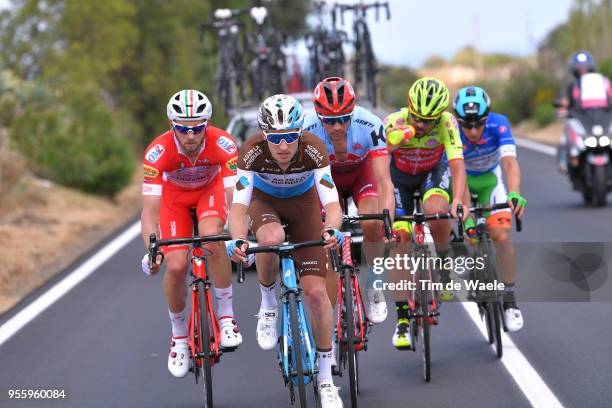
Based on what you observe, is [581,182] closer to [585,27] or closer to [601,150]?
[601,150]

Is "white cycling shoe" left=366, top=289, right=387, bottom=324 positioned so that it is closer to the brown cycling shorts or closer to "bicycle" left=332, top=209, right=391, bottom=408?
"bicycle" left=332, top=209, right=391, bottom=408

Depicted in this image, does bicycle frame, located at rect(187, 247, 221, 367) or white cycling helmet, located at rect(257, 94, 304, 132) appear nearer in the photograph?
white cycling helmet, located at rect(257, 94, 304, 132)

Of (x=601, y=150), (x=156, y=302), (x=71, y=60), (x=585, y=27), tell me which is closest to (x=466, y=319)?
(x=156, y=302)

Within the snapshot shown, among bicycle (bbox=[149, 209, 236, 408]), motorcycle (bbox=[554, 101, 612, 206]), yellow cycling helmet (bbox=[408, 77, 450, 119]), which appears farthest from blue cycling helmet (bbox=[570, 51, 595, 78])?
bicycle (bbox=[149, 209, 236, 408])

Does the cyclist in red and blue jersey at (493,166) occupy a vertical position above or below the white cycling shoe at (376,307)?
above

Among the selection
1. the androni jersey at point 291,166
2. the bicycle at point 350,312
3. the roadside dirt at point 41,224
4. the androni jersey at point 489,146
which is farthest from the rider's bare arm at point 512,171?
the roadside dirt at point 41,224

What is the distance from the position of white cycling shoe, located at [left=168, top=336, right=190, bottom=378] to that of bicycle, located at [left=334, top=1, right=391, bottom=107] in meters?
14.9

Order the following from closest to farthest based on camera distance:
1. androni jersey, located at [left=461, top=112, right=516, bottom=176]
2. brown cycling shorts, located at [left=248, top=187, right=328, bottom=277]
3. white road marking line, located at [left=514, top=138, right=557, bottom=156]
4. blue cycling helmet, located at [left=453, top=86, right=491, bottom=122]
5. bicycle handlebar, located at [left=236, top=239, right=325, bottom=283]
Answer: bicycle handlebar, located at [left=236, top=239, right=325, bottom=283]
brown cycling shorts, located at [left=248, top=187, right=328, bottom=277]
blue cycling helmet, located at [left=453, top=86, right=491, bottom=122]
androni jersey, located at [left=461, top=112, right=516, bottom=176]
white road marking line, located at [left=514, top=138, right=557, bottom=156]

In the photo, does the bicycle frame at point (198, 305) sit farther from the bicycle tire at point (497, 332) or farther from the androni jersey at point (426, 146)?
the bicycle tire at point (497, 332)

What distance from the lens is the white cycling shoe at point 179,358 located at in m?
9.04

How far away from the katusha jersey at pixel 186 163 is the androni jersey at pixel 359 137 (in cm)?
63

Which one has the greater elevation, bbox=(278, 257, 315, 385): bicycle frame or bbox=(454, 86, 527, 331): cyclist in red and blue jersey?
bbox=(454, 86, 527, 331): cyclist in red and blue jersey

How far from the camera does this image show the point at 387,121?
34.2 ft

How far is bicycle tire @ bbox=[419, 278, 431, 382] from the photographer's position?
30.6 feet
